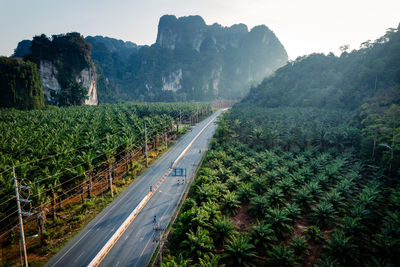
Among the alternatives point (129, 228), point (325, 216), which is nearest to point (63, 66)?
point (129, 228)

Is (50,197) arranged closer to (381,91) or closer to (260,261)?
(260,261)

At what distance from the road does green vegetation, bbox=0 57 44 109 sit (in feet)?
249

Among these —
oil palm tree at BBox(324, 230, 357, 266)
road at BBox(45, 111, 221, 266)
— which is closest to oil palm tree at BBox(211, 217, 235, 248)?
road at BBox(45, 111, 221, 266)

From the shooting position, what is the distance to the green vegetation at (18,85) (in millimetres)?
79062

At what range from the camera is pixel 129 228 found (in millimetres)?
23953

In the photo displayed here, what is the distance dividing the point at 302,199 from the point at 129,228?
21.4 m

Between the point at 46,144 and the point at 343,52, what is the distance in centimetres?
14763

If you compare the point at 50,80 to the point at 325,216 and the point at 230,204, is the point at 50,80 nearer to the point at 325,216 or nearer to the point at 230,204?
the point at 230,204

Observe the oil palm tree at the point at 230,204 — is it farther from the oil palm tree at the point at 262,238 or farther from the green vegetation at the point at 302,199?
the oil palm tree at the point at 262,238

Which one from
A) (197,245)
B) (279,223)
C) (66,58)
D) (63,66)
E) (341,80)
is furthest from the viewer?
(66,58)

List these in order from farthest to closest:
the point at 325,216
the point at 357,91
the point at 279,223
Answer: the point at 357,91
the point at 325,216
the point at 279,223

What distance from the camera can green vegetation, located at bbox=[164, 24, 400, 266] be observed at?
17641mm

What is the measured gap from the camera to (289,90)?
11994 centimetres

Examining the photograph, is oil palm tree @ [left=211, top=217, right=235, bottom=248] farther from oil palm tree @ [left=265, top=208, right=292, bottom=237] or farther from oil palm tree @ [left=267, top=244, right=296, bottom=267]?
oil palm tree @ [left=265, top=208, right=292, bottom=237]
